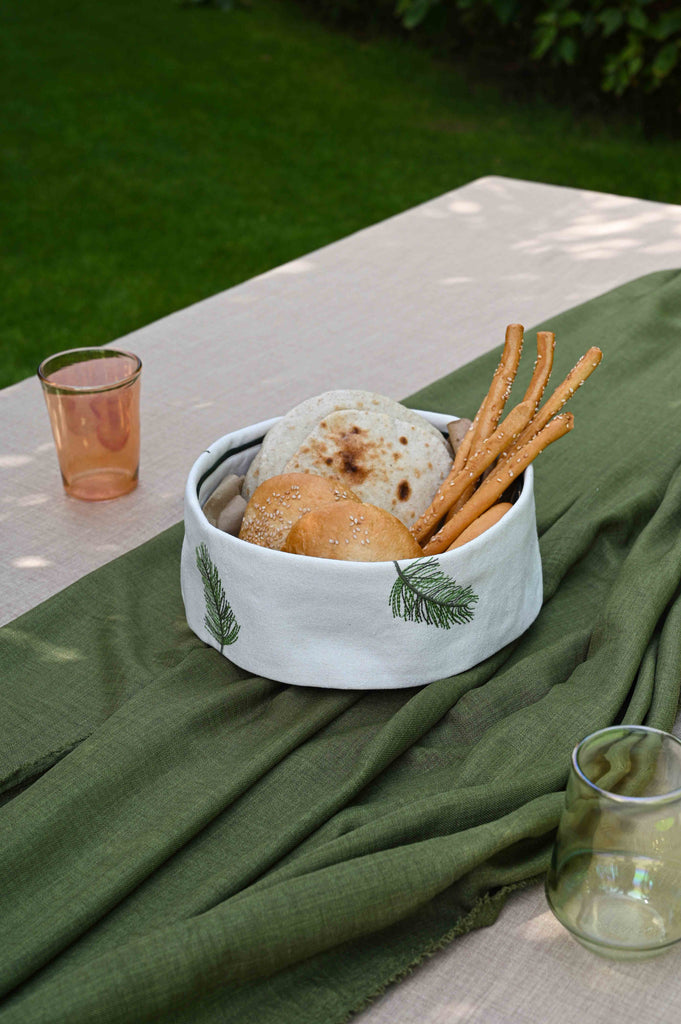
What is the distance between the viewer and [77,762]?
2.14 ft

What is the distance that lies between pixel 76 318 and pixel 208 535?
2.13 m

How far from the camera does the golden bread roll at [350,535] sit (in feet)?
2.19

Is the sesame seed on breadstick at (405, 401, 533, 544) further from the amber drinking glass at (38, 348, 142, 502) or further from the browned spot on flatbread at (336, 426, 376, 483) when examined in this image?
the amber drinking glass at (38, 348, 142, 502)

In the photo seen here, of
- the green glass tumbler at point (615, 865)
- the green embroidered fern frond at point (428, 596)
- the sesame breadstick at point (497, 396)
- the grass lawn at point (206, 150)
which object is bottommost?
the grass lawn at point (206, 150)

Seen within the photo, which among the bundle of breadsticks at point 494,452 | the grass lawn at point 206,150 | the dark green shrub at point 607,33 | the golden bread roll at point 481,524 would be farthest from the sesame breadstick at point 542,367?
the dark green shrub at point 607,33

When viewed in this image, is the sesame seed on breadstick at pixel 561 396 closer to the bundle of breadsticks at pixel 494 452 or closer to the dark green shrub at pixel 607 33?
the bundle of breadsticks at pixel 494 452

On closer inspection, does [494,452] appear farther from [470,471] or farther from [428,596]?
[428,596]

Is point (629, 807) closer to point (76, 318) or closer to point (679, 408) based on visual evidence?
point (679, 408)

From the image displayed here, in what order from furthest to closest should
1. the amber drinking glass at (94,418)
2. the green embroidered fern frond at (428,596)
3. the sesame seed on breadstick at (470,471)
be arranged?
1. the amber drinking glass at (94,418)
2. the sesame seed on breadstick at (470,471)
3. the green embroidered fern frond at (428,596)

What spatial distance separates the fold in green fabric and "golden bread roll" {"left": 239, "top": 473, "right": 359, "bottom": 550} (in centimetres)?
9

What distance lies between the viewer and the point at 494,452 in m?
0.78

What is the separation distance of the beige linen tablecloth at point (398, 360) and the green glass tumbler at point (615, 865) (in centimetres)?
2

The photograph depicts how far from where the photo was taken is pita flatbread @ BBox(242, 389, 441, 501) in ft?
2.62

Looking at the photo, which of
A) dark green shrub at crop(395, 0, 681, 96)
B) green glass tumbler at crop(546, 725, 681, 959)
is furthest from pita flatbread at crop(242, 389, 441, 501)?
dark green shrub at crop(395, 0, 681, 96)
